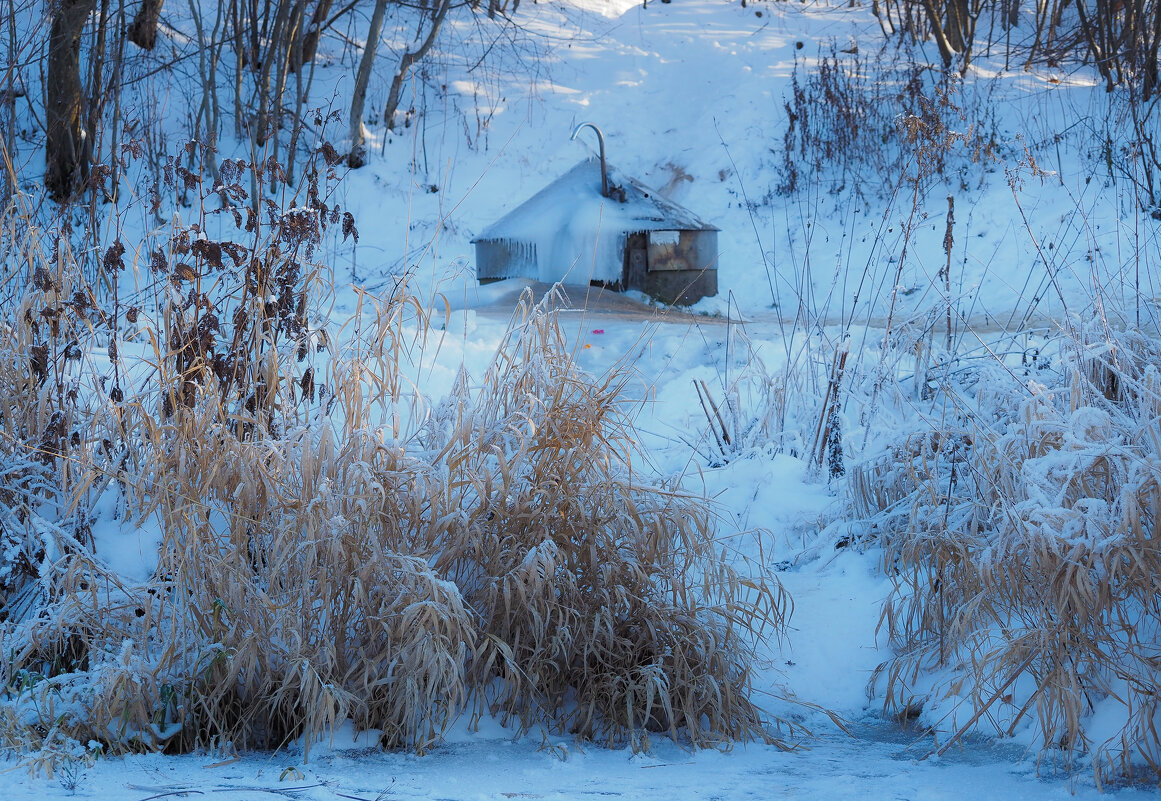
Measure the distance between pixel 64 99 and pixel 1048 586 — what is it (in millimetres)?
9051

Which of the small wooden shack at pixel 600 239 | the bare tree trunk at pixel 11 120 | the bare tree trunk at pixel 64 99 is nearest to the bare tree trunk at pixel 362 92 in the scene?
the bare tree trunk at pixel 64 99

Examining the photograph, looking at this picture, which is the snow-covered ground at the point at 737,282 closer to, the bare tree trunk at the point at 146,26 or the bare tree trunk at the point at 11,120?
the bare tree trunk at the point at 11,120

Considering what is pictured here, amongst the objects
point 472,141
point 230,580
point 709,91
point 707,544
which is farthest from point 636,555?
point 709,91

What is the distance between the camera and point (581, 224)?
7.11m

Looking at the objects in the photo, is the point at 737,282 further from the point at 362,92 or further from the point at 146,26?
the point at 146,26

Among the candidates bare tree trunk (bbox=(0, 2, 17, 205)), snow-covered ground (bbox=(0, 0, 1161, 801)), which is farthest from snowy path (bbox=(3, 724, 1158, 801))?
bare tree trunk (bbox=(0, 2, 17, 205))

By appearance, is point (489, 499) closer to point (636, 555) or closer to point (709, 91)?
point (636, 555)

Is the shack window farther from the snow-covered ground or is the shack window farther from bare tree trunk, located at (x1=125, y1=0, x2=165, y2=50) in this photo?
bare tree trunk, located at (x1=125, y1=0, x2=165, y2=50)

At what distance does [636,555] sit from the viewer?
268cm

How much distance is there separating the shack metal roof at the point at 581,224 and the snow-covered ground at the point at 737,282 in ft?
1.22

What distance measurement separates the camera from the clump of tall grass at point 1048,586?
2270 millimetres

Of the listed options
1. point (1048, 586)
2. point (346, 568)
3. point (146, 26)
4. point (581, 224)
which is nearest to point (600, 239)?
point (581, 224)

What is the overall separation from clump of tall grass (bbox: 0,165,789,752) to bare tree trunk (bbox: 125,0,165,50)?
9591 millimetres

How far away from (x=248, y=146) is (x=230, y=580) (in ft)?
30.4
